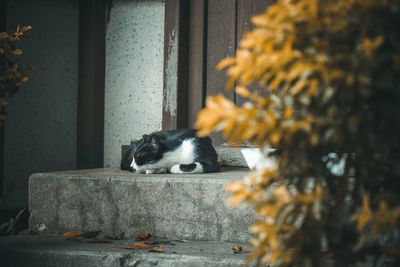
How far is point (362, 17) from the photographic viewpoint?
1.06 metres

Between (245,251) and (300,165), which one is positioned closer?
(300,165)

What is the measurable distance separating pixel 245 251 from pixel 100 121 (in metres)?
2.15

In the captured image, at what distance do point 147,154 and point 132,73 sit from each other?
3.34ft

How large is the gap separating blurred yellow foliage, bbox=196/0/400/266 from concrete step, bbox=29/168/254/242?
50.5 inches

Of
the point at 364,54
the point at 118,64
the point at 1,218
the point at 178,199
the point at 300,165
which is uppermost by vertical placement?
the point at 118,64

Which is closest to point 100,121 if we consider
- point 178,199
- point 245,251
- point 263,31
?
point 178,199

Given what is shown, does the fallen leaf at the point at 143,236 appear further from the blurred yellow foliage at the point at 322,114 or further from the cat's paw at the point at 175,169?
the blurred yellow foliage at the point at 322,114

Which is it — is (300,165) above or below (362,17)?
below

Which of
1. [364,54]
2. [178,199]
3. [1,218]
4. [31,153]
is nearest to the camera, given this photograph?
[364,54]

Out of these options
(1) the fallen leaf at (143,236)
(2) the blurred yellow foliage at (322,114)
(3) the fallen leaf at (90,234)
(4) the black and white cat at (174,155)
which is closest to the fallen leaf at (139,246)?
(1) the fallen leaf at (143,236)

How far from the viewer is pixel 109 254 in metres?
2.19

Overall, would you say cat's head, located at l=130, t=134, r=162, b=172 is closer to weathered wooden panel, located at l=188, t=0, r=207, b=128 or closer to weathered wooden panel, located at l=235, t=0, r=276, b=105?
weathered wooden panel, located at l=188, t=0, r=207, b=128

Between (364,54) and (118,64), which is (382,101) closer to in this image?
(364,54)

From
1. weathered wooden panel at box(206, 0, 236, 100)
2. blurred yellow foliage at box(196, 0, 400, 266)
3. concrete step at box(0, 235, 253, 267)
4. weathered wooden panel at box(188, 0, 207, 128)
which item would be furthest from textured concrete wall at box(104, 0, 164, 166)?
blurred yellow foliage at box(196, 0, 400, 266)
